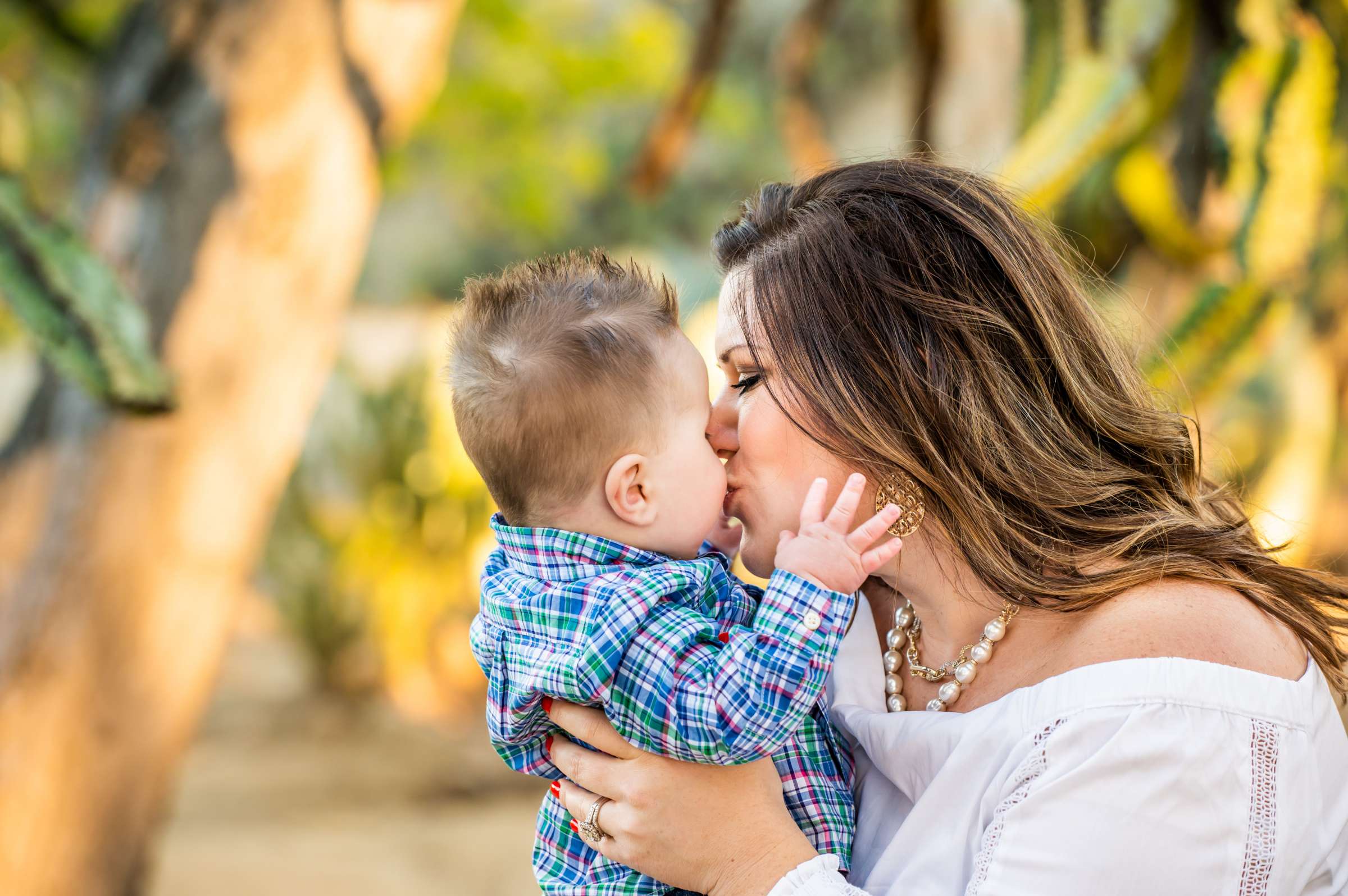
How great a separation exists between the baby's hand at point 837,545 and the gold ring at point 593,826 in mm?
450

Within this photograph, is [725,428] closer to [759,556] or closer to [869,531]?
[759,556]

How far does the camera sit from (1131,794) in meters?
1.49

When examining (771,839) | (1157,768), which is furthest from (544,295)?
(1157,768)

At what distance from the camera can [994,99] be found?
204 inches

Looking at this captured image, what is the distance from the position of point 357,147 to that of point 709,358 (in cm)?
330

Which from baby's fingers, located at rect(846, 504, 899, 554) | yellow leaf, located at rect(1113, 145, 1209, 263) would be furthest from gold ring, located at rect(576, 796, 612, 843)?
yellow leaf, located at rect(1113, 145, 1209, 263)

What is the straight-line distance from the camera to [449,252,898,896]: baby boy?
1.60 metres

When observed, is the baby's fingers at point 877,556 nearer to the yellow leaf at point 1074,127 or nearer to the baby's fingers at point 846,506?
the baby's fingers at point 846,506

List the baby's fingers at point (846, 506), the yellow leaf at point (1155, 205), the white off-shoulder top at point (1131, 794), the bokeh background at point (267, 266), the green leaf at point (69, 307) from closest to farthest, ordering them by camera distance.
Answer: the white off-shoulder top at point (1131, 794)
the baby's fingers at point (846, 506)
the green leaf at point (69, 307)
the bokeh background at point (267, 266)
the yellow leaf at point (1155, 205)

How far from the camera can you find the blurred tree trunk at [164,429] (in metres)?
2.75

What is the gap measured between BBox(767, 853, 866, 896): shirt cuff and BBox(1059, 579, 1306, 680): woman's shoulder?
1.48 ft

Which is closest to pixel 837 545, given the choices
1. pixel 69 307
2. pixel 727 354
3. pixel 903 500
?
pixel 903 500

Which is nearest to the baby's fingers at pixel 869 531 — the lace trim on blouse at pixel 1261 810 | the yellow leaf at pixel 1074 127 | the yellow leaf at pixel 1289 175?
the lace trim on blouse at pixel 1261 810

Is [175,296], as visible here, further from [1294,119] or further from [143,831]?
[1294,119]
